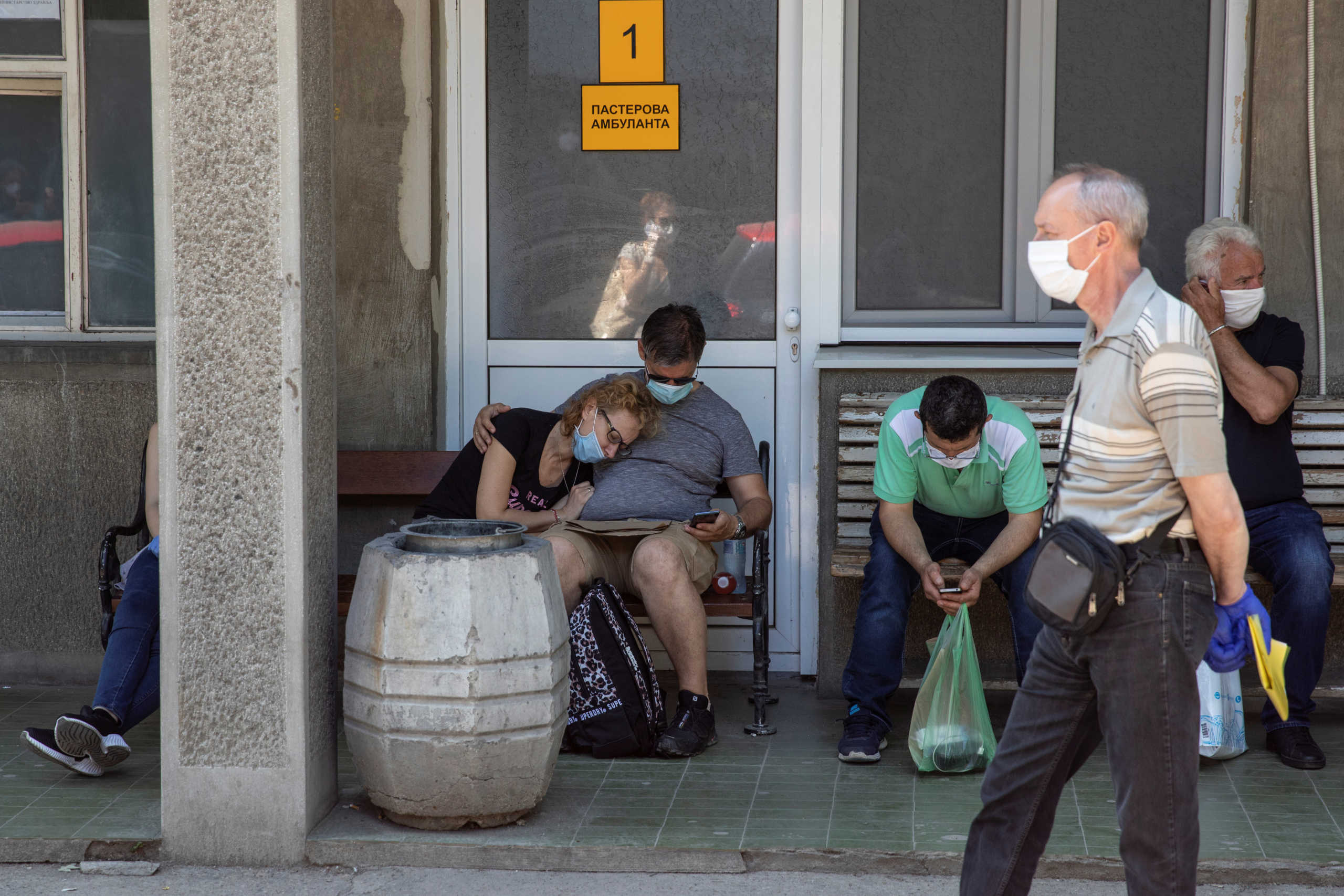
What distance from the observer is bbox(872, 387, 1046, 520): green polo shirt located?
13.7ft

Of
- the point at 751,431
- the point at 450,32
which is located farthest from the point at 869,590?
the point at 450,32

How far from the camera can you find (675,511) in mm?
4633

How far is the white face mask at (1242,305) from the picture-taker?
429 cm

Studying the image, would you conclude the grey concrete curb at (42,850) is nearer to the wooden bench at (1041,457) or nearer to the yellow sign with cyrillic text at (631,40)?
the wooden bench at (1041,457)

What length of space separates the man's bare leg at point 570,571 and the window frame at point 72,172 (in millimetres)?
1829

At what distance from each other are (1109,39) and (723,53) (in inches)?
54.9

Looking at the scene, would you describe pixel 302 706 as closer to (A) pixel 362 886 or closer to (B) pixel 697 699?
(A) pixel 362 886

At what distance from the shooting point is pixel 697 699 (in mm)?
4273

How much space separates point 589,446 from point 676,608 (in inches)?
24.5

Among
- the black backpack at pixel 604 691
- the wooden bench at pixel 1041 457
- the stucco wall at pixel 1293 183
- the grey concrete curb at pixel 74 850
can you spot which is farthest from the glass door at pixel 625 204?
the grey concrete curb at pixel 74 850

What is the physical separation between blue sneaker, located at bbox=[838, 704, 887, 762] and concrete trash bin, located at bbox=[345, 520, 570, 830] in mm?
1025

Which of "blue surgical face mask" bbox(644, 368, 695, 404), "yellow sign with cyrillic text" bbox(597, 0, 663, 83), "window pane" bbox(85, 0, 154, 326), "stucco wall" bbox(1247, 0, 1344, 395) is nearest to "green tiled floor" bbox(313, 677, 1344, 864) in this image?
"blue surgical face mask" bbox(644, 368, 695, 404)

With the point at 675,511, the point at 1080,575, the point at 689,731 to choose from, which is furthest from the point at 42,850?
the point at 1080,575

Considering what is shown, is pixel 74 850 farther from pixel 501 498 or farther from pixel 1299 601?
pixel 1299 601
